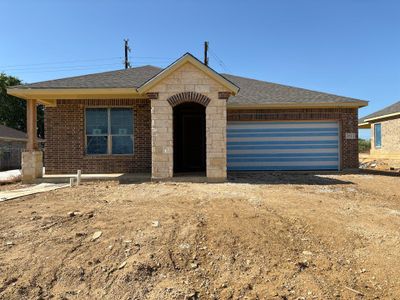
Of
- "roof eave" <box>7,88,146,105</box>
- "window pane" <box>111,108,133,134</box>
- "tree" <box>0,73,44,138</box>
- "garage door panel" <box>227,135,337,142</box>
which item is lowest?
"garage door panel" <box>227,135,337,142</box>

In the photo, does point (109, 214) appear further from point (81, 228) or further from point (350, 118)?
point (350, 118)

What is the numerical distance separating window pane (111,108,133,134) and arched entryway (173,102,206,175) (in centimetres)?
265

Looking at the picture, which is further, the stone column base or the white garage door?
the white garage door

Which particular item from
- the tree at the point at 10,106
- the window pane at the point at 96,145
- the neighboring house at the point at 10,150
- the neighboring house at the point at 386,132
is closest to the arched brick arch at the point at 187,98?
the window pane at the point at 96,145

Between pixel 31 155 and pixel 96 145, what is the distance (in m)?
2.41

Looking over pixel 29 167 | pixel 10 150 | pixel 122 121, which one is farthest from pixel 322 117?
pixel 10 150

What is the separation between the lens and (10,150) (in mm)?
25609

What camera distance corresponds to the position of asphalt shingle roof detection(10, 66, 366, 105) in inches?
478

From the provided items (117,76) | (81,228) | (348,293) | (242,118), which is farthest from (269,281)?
(117,76)

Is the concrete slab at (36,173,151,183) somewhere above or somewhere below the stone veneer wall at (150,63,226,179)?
below

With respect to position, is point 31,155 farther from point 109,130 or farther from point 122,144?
point 122,144

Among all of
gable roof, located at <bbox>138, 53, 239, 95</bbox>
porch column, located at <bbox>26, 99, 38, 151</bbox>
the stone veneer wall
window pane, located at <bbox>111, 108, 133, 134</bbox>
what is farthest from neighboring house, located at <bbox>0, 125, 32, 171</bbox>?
gable roof, located at <bbox>138, 53, 239, 95</bbox>

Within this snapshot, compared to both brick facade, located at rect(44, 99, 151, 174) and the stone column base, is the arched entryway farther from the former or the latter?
the stone column base

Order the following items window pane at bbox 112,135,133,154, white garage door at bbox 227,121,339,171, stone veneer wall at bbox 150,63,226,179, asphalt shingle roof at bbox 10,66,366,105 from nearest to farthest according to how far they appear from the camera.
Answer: stone veneer wall at bbox 150,63,226,179
asphalt shingle roof at bbox 10,66,366,105
window pane at bbox 112,135,133,154
white garage door at bbox 227,121,339,171
